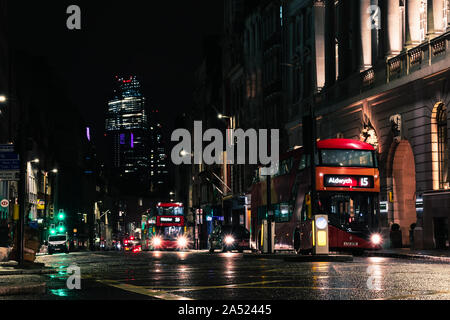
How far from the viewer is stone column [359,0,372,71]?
156ft

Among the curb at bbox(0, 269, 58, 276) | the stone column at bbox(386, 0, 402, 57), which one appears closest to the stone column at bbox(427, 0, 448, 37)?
the stone column at bbox(386, 0, 402, 57)

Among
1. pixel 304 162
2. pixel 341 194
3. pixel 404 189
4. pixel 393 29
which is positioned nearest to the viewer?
Result: pixel 341 194

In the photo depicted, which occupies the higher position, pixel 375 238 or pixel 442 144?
pixel 442 144

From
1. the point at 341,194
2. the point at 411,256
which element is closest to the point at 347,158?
the point at 341,194

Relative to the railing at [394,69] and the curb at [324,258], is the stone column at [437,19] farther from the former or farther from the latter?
the curb at [324,258]

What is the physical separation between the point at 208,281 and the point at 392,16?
102 feet

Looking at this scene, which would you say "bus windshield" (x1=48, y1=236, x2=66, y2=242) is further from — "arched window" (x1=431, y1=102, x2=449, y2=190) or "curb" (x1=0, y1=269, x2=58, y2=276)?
"curb" (x1=0, y1=269, x2=58, y2=276)

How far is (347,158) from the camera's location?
3319 cm

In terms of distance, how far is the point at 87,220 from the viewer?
163000 millimetres

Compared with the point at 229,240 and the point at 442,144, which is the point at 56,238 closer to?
the point at 229,240

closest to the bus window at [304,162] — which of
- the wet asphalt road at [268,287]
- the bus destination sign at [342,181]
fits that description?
the bus destination sign at [342,181]

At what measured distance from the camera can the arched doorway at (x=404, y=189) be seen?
4322cm

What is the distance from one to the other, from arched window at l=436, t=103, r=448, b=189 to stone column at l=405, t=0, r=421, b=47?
14.0 feet

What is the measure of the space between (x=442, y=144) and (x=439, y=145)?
0.15 m
